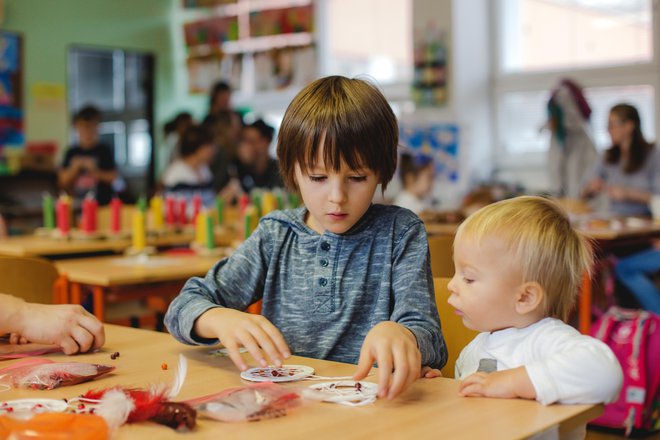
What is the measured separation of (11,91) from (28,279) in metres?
5.95

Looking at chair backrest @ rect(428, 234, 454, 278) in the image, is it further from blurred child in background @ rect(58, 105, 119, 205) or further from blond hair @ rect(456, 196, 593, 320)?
blurred child in background @ rect(58, 105, 119, 205)

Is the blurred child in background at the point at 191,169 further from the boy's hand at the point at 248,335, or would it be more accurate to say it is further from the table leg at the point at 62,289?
the boy's hand at the point at 248,335

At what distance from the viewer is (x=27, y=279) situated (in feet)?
7.18

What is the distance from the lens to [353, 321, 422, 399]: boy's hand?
1034mm

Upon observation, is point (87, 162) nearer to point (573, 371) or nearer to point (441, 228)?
point (441, 228)

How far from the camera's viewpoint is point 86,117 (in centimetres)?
673

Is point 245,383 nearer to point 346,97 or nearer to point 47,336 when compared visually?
point 47,336

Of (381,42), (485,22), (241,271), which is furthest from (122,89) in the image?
(241,271)

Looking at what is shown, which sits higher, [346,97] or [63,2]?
[63,2]

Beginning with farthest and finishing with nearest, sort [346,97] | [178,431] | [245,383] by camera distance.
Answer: [346,97] → [245,383] → [178,431]

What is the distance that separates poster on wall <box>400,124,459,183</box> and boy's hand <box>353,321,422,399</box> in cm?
598

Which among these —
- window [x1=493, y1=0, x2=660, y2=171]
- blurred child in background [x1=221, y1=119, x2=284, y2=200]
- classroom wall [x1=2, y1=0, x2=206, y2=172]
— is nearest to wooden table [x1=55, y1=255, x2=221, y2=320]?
blurred child in background [x1=221, y1=119, x2=284, y2=200]

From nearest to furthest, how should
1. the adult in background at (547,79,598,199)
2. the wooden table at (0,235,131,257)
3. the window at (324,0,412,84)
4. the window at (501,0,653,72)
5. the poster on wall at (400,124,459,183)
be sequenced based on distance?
the wooden table at (0,235,131,257) → the adult in background at (547,79,598,199) → the window at (501,0,653,72) → the poster on wall at (400,124,459,183) → the window at (324,0,412,84)

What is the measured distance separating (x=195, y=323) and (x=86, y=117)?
5.74 metres
